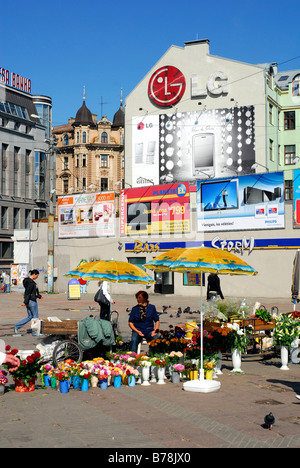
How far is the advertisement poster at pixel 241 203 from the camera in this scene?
34844mm

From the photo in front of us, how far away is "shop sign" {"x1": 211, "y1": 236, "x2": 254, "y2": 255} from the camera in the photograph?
1409 inches

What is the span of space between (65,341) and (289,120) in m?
42.1

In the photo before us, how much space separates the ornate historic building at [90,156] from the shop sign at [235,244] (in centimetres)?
4961

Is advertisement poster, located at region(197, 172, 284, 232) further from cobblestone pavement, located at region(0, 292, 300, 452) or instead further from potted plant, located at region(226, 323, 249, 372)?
cobblestone pavement, located at region(0, 292, 300, 452)

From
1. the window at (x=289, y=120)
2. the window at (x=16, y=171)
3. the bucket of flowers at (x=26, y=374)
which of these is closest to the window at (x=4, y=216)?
the window at (x=16, y=171)

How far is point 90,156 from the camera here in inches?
3445

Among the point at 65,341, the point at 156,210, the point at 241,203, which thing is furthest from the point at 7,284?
the point at 65,341

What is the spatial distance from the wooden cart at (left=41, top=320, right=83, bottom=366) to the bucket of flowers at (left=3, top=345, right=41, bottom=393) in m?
1.42

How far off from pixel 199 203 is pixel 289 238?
6.99 metres

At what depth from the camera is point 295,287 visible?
1769 centimetres

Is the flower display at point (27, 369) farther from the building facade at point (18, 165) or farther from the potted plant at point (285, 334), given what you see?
the building facade at point (18, 165)

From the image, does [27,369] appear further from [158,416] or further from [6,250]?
[6,250]

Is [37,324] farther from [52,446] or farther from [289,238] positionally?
[289,238]

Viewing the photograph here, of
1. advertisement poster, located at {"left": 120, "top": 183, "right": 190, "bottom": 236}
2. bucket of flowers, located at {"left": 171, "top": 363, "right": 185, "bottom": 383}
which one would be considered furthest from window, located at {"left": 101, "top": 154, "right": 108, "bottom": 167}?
bucket of flowers, located at {"left": 171, "top": 363, "right": 185, "bottom": 383}
